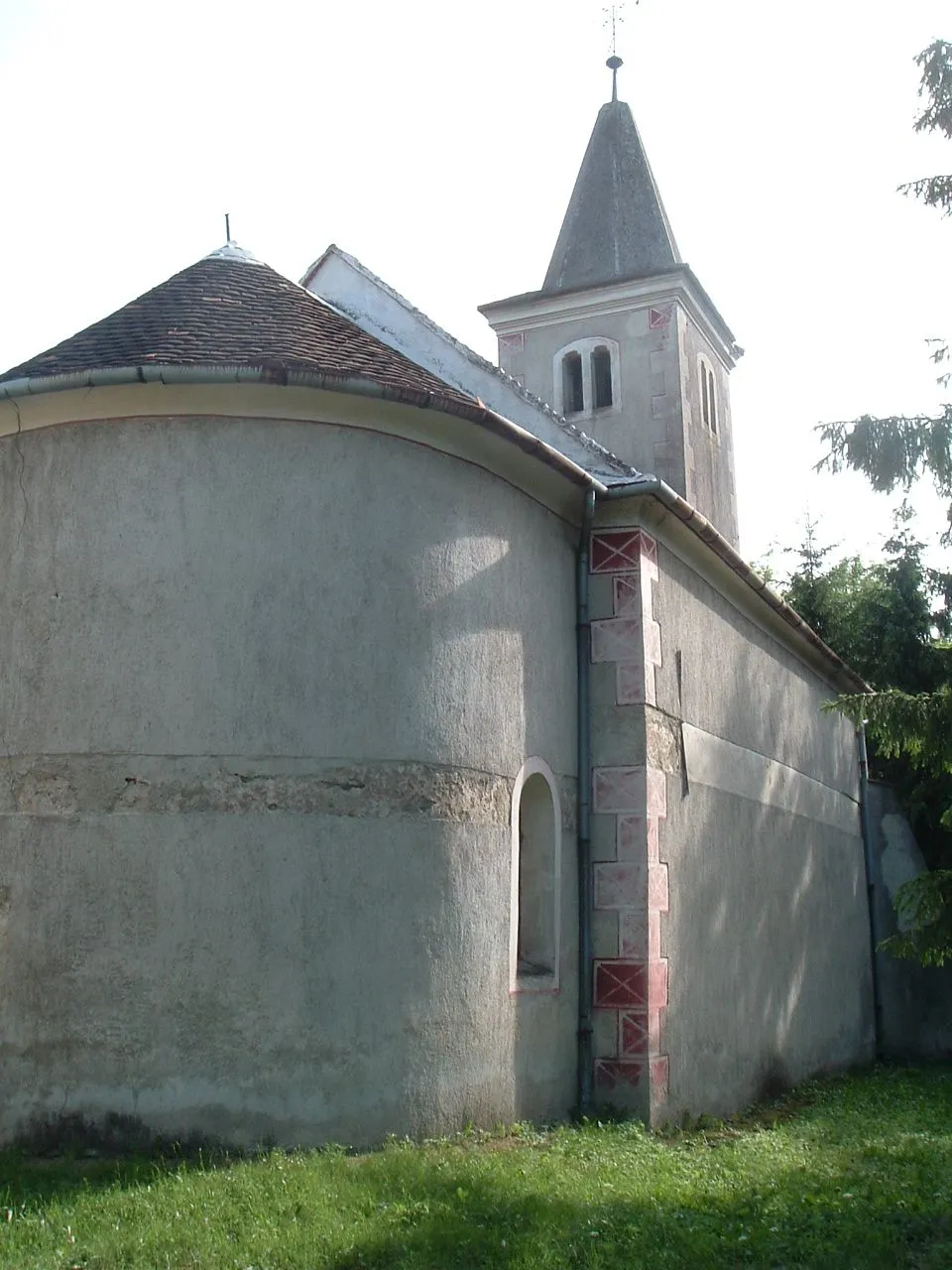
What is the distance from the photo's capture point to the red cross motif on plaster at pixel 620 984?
9.83 metres

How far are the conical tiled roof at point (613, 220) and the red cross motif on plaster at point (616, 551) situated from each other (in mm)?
9282

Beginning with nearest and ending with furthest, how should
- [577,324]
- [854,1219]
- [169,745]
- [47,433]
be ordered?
1. [854,1219]
2. [169,745]
3. [47,433]
4. [577,324]

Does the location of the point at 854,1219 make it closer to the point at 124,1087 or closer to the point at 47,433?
the point at 124,1087

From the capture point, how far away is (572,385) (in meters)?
19.2

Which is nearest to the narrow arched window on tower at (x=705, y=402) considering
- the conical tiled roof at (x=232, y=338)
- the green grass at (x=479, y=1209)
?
the conical tiled roof at (x=232, y=338)

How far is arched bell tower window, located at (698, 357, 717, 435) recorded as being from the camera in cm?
1981

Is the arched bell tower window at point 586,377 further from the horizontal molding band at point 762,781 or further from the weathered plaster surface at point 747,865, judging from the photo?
the horizontal molding band at point 762,781

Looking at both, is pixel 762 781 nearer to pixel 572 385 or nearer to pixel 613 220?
pixel 572 385

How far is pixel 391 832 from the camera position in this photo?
839 cm

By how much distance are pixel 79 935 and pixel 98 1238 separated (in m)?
2.23

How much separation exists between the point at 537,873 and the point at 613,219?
13652 millimetres

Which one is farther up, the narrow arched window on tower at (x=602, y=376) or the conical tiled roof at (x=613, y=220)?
the conical tiled roof at (x=613, y=220)

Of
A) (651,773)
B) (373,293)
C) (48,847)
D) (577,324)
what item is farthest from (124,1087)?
(577,324)

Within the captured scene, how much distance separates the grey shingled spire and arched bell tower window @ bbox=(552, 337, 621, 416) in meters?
0.96
